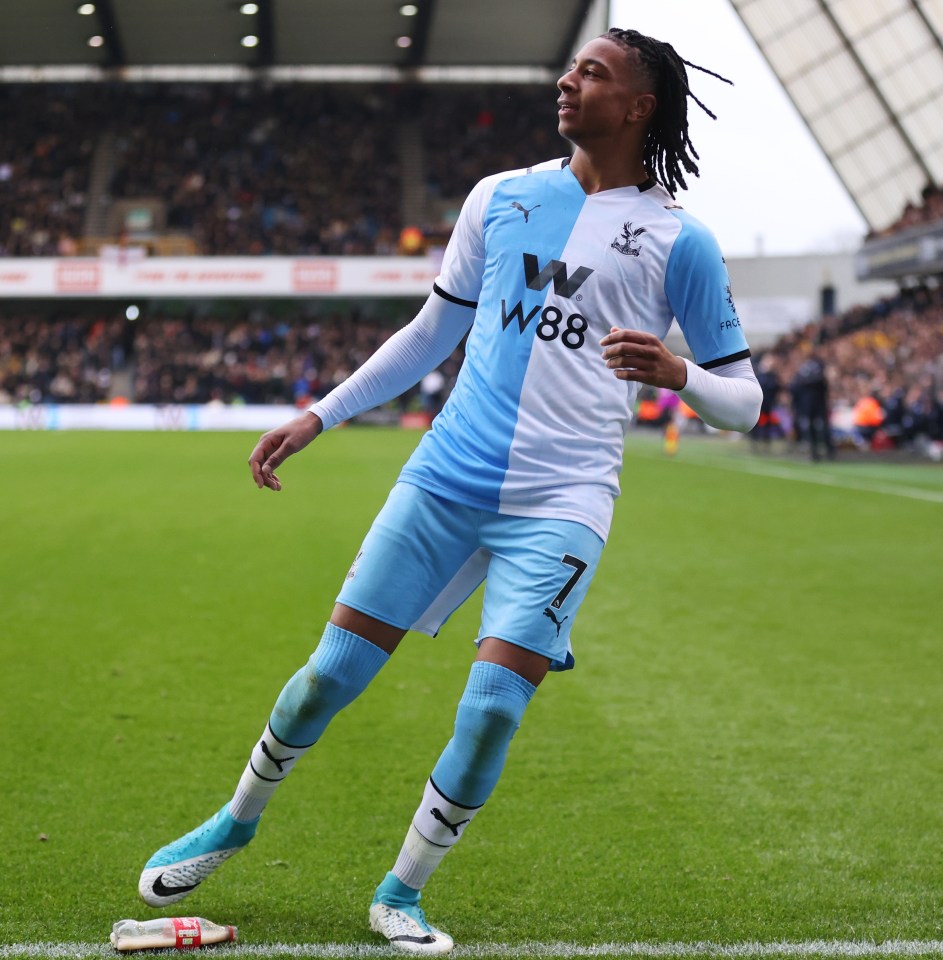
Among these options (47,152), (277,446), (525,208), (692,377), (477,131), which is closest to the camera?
(692,377)

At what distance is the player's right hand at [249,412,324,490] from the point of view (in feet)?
11.4

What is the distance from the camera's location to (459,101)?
163ft

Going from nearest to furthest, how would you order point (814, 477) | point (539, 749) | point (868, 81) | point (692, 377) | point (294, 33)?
point (692, 377)
point (539, 749)
point (814, 477)
point (868, 81)
point (294, 33)

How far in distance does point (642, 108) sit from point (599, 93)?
148mm

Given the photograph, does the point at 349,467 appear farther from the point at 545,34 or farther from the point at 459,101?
the point at 459,101

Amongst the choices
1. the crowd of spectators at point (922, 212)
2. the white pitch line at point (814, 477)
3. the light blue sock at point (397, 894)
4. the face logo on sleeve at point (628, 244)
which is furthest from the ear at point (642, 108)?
the crowd of spectators at point (922, 212)

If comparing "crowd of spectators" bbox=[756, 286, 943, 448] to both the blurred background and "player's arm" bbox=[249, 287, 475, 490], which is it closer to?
the blurred background

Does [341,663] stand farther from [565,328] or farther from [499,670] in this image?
[565,328]

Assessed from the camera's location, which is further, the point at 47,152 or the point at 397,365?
the point at 47,152

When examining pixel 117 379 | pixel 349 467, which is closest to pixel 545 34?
pixel 117 379

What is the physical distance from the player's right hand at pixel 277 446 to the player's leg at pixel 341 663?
32 cm

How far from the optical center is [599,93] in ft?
10.8

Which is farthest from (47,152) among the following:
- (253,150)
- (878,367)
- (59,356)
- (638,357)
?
(638,357)

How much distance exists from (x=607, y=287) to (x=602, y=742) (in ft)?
8.78
